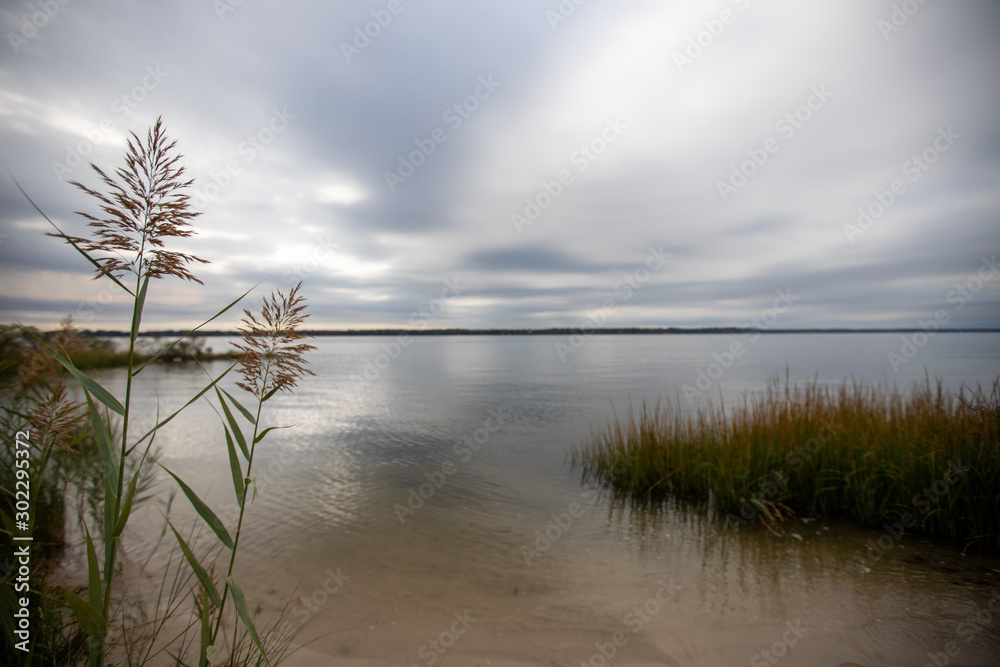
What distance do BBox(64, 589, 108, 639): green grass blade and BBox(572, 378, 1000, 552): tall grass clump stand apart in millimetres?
6848

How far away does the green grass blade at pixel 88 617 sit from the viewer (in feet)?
4.10

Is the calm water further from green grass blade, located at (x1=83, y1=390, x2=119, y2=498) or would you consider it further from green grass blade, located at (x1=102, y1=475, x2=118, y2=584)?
green grass blade, located at (x1=83, y1=390, x2=119, y2=498)

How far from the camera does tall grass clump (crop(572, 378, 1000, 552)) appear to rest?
17.6 feet

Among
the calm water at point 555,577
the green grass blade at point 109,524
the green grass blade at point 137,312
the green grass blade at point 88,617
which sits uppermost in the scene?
the green grass blade at point 137,312

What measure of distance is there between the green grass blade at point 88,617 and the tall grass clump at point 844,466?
22.5 feet

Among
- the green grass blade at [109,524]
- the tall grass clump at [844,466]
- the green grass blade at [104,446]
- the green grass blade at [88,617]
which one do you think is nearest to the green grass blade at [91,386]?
the green grass blade at [104,446]

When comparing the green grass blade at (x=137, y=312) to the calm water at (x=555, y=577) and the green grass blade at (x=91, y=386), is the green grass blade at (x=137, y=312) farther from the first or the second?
the calm water at (x=555, y=577)

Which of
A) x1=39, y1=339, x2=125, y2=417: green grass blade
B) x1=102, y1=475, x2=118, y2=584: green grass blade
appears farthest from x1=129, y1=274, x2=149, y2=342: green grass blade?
x1=102, y1=475, x2=118, y2=584: green grass blade

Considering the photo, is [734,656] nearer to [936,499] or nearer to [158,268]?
[936,499]

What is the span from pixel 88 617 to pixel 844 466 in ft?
26.8

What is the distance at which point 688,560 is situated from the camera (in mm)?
5234

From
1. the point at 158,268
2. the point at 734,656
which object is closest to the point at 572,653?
the point at 734,656

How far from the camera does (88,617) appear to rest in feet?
4.43

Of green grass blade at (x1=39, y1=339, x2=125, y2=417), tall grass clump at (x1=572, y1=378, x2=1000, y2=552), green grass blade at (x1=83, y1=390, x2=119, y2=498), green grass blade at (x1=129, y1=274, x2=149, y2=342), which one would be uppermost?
green grass blade at (x1=129, y1=274, x2=149, y2=342)
